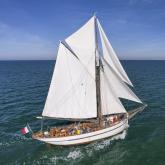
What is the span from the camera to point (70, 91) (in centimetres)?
3709

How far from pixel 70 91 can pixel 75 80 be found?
5.85ft

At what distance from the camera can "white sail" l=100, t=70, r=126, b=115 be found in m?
38.9

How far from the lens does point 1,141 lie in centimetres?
3750

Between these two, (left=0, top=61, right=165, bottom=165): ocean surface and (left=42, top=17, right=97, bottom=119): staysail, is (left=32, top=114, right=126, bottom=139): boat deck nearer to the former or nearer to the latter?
(left=42, top=17, right=97, bottom=119): staysail

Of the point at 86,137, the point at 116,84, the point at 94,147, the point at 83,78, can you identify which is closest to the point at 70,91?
the point at 83,78

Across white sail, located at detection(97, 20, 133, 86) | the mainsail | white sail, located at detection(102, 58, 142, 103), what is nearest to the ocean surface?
the mainsail

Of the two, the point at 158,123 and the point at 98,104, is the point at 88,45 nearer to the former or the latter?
the point at 98,104

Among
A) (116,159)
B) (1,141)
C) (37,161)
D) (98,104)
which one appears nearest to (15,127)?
(1,141)

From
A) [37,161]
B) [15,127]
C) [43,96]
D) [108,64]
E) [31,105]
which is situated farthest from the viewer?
[43,96]

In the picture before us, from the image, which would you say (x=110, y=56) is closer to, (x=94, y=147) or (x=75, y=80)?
(x=75, y=80)

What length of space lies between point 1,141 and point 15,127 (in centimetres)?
570

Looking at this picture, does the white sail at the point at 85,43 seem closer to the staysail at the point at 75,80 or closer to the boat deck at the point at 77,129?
the staysail at the point at 75,80

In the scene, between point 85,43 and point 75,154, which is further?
point 85,43

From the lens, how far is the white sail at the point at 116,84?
37.8 meters
